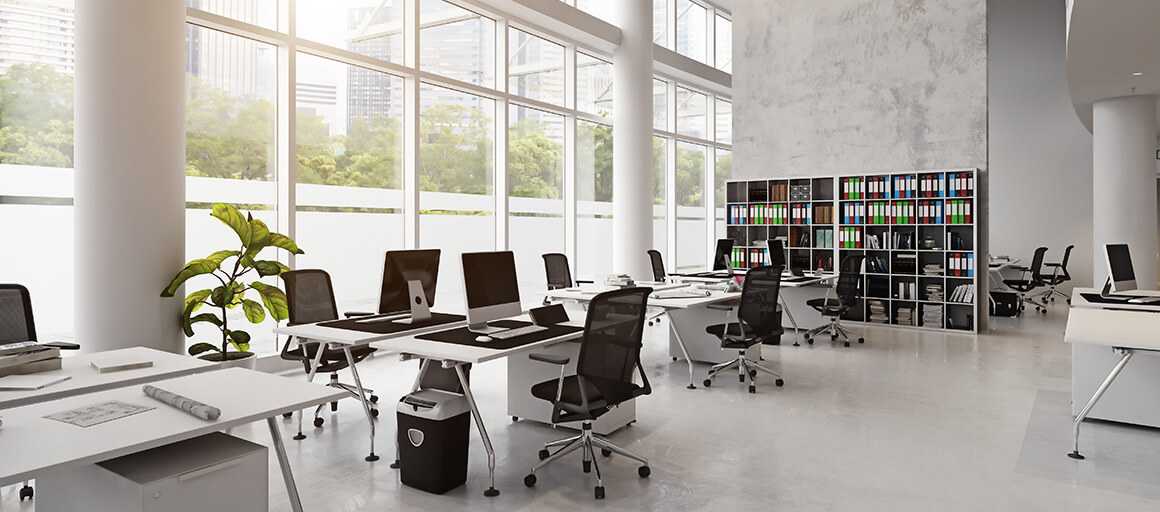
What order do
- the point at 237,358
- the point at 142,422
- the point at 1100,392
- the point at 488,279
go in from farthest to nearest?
the point at 237,358 → the point at 488,279 → the point at 1100,392 → the point at 142,422

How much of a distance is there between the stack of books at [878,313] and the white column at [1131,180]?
120 inches

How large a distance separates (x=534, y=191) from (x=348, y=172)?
3.43 meters

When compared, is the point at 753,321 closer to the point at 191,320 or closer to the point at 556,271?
the point at 556,271

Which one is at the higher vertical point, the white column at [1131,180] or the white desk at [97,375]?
the white column at [1131,180]

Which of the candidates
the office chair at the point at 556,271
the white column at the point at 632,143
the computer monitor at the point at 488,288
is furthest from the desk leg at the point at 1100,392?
the white column at the point at 632,143

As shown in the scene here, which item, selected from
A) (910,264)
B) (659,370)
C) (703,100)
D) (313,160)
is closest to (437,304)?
(313,160)

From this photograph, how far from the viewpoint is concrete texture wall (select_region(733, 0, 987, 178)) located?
8.96 m

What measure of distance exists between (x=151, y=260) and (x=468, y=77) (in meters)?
4.98

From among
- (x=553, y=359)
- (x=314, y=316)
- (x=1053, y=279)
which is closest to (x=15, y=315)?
(x=314, y=316)

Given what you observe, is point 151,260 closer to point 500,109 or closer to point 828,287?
point 500,109

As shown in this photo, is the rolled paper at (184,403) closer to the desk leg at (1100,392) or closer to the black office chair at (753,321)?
the black office chair at (753,321)

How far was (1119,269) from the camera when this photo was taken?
18.4 feet

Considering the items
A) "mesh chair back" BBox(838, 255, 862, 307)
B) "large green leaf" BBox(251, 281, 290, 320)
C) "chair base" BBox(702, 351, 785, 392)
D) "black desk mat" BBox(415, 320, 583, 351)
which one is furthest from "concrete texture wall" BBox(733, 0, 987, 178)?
"large green leaf" BBox(251, 281, 290, 320)

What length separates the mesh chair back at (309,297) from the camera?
492 cm
